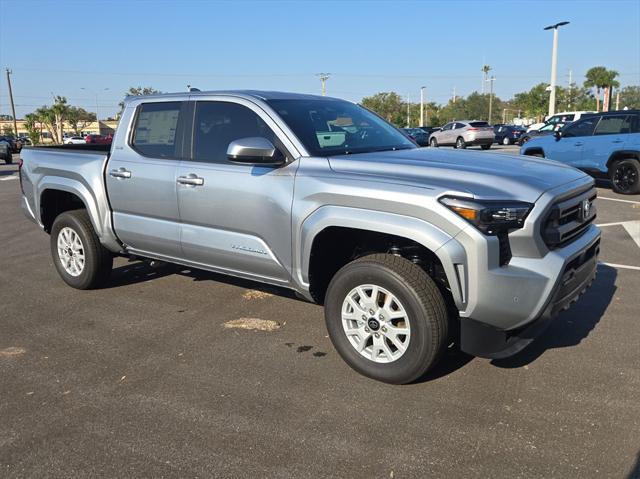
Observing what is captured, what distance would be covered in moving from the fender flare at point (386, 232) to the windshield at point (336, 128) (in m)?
0.55

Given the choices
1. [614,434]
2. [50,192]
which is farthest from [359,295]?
[50,192]

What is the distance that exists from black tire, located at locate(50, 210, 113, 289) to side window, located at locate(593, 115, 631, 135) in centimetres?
1041

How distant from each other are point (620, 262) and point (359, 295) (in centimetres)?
421

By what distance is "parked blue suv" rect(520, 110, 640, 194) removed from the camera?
11102mm

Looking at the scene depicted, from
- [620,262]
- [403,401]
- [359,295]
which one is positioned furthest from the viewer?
[620,262]

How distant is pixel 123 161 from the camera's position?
16.1 feet

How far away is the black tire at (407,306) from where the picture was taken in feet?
10.7

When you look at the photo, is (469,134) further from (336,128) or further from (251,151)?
(251,151)

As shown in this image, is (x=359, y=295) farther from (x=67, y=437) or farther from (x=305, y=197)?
(x=67, y=437)

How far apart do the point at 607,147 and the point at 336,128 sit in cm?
921

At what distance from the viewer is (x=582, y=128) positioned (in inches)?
473

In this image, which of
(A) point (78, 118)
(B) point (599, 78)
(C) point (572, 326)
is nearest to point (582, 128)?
(C) point (572, 326)

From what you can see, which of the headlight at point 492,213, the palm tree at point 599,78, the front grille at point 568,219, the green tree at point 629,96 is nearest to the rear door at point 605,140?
the front grille at point 568,219

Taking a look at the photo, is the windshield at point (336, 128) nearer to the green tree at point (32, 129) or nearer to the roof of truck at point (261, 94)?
the roof of truck at point (261, 94)
